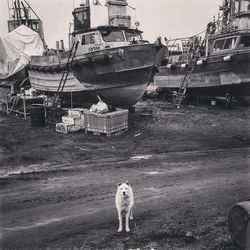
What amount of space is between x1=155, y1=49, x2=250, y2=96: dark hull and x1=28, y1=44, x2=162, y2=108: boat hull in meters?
3.82

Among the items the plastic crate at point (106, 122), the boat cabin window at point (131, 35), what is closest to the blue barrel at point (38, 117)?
the plastic crate at point (106, 122)

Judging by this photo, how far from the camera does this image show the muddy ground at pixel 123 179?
5020 mm

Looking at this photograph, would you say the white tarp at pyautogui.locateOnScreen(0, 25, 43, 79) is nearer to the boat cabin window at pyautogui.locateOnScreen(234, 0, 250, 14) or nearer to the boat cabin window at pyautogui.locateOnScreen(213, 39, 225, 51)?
the boat cabin window at pyautogui.locateOnScreen(213, 39, 225, 51)

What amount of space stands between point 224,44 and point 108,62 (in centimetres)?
653

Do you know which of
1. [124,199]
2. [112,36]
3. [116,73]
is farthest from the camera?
[112,36]

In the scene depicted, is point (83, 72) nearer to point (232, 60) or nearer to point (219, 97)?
point (232, 60)

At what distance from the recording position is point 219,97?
1952 cm

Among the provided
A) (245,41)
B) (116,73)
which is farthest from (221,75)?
(116,73)

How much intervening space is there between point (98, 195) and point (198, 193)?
73.4 inches

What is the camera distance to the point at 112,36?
49.5ft

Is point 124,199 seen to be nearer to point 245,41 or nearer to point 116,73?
point 116,73

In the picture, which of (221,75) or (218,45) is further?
(218,45)

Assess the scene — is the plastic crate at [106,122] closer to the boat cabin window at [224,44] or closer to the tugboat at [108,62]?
the tugboat at [108,62]

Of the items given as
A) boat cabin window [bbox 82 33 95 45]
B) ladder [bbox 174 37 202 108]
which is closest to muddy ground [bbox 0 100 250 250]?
boat cabin window [bbox 82 33 95 45]
